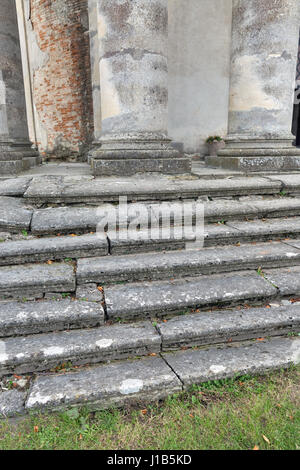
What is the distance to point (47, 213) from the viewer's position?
9.99 feet

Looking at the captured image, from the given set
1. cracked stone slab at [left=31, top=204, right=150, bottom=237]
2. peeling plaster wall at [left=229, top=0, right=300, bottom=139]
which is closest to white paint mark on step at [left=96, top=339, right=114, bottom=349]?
cracked stone slab at [left=31, top=204, right=150, bottom=237]

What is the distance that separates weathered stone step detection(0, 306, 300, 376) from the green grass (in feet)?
1.02

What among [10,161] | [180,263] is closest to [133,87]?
[10,161]

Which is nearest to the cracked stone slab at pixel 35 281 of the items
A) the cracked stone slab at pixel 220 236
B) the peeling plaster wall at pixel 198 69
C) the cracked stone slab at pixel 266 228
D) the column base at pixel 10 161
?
the cracked stone slab at pixel 220 236

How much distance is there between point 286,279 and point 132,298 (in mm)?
1215

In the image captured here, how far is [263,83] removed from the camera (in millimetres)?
4285

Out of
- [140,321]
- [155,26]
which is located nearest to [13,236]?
[140,321]

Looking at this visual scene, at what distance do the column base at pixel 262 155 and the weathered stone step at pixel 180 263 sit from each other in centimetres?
182

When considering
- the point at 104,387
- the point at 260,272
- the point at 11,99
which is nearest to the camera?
the point at 104,387

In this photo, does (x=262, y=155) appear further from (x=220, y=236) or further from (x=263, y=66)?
(x=220, y=236)

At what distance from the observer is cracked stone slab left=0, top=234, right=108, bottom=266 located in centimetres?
247

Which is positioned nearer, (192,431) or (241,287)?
(192,431)

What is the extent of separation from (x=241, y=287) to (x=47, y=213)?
1881 mm
